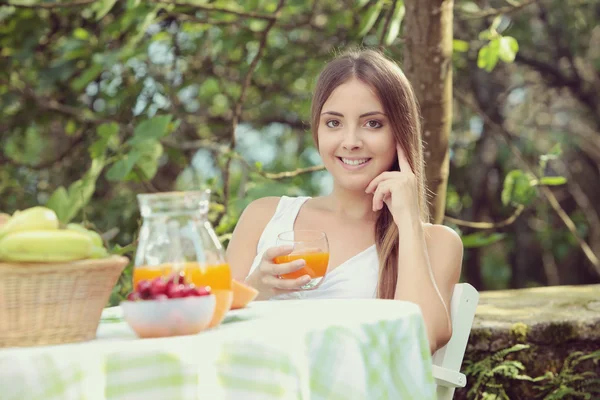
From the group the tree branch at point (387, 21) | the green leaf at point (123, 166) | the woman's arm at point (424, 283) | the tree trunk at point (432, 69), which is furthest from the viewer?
the tree branch at point (387, 21)

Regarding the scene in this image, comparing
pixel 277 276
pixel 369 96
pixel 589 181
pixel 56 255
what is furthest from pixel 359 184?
pixel 589 181

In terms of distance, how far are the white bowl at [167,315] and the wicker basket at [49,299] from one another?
69 millimetres

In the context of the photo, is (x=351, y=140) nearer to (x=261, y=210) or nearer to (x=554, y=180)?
(x=261, y=210)

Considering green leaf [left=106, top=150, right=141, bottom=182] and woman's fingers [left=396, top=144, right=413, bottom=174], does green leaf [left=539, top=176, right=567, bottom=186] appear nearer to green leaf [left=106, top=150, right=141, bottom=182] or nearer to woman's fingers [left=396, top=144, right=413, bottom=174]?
woman's fingers [left=396, top=144, right=413, bottom=174]

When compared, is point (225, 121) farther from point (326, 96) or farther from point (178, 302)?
point (178, 302)

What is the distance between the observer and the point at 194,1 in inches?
175

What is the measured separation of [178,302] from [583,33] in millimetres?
6337

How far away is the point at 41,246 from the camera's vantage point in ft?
5.01

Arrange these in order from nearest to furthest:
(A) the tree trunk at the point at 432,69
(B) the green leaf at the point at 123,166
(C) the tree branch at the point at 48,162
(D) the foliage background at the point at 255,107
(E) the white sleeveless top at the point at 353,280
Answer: (E) the white sleeveless top at the point at 353,280 < (A) the tree trunk at the point at 432,69 < (B) the green leaf at the point at 123,166 < (D) the foliage background at the point at 255,107 < (C) the tree branch at the point at 48,162

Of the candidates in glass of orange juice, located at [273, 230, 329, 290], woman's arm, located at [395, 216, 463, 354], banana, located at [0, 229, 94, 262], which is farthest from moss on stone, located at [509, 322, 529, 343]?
banana, located at [0, 229, 94, 262]

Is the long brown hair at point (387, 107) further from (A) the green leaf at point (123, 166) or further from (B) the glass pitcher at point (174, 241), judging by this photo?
(A) the green leaf at point (123, 166)

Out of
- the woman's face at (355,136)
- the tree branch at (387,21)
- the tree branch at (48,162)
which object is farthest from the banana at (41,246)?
the tree branch at (48,162)

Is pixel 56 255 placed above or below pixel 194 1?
below

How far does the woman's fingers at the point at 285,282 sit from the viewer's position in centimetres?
218
